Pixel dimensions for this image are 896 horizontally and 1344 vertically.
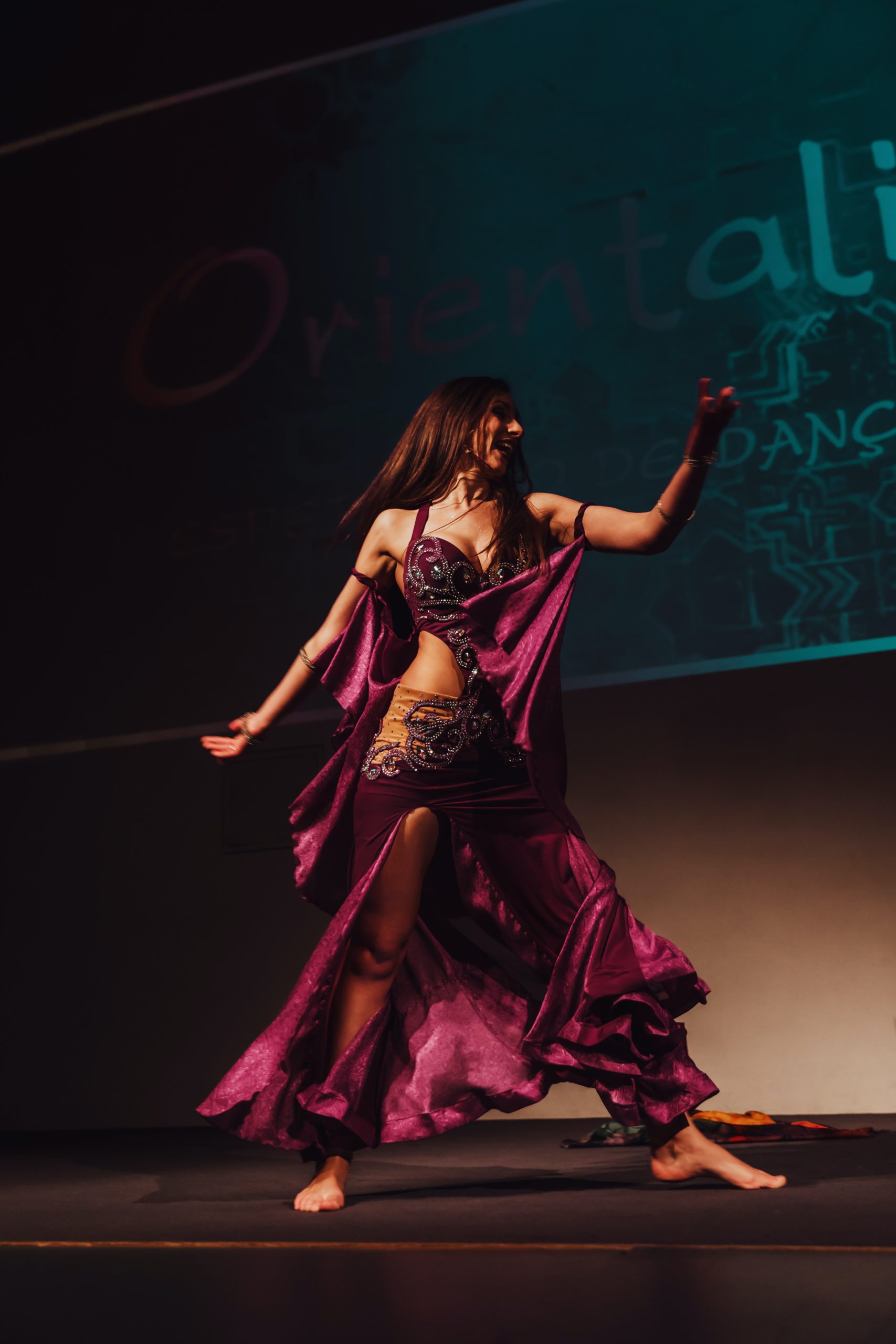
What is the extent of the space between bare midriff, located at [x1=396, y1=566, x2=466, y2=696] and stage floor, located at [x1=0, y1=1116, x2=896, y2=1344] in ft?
2.60

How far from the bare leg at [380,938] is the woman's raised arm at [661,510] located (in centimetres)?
55

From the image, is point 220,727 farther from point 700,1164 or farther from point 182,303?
point 700,1164

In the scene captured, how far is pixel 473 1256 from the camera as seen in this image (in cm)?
157

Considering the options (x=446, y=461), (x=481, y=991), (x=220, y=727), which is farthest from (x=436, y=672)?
(x=220, y=727)

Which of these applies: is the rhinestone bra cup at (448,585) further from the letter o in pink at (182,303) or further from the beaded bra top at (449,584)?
the letter o in pink at (182,303)

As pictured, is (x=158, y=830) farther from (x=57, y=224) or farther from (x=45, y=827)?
(x=57, y=224)

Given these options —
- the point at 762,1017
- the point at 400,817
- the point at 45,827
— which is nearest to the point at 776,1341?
the point at 400,817

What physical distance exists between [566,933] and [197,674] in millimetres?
2010

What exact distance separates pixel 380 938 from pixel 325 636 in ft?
1.82

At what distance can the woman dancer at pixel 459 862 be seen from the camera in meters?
2.09

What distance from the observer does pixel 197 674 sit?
12.9 feet

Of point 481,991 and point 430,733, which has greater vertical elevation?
point 430,733

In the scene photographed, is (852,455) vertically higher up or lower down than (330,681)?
higher up

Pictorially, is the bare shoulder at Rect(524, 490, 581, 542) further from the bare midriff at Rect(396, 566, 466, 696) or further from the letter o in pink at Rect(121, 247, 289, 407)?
the letter o in pink at Rect(121, 247, 289, 407)
